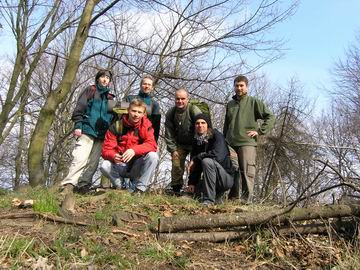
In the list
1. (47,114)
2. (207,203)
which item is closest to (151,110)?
(207,203)

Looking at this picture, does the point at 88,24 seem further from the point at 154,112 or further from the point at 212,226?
the point at 212,226

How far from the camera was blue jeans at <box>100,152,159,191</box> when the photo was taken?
6223 mm

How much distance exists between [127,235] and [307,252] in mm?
1733

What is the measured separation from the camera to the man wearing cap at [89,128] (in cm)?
643

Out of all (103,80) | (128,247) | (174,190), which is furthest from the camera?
(174,190)

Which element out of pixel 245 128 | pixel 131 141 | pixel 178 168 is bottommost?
pixel 178 168

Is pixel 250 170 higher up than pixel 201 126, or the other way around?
pixel 201 126

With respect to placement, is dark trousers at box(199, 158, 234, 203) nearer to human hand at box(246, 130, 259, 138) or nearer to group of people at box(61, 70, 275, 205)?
group of people at box(61, 70, 275, 205)

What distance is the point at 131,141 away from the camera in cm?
634

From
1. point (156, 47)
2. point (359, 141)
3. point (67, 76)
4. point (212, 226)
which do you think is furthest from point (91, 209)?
point (359, 141)

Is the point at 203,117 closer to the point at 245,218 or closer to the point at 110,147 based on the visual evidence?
the point at 110,147

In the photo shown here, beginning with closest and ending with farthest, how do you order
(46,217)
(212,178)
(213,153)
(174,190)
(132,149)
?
(46,217)
(212,178)
(213,153)
(132,149)
(174,190)

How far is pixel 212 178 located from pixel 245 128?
1129 millimetres

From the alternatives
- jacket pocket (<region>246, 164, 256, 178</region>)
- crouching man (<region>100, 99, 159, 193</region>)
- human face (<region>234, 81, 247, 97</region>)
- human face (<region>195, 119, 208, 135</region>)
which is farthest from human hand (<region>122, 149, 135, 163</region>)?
human face (<region>234, 81, 247, 97</region>)
